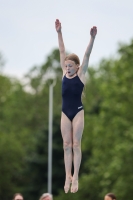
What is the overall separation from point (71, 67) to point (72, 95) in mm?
498

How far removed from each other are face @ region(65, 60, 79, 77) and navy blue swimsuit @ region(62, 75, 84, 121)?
10 centimetres

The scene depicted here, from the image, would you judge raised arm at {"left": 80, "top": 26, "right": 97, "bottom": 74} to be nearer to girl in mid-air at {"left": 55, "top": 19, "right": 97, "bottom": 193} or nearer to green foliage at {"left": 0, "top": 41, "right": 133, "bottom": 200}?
girl in mid-air at {"left": 55, "top": 19, "right": 97, "bottom": 193}

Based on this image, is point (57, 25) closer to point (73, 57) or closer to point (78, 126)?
point (73, 57)

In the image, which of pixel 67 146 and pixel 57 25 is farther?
pixel 57 25

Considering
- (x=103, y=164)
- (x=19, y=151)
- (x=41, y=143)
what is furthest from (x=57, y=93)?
(x=103, y=164)

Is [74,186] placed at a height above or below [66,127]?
below

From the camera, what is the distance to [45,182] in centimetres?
6919

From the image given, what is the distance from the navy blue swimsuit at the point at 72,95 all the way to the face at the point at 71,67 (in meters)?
0.10

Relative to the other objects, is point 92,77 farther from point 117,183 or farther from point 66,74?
point 66,74

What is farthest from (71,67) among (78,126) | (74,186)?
(74,186)

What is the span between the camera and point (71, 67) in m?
14.6

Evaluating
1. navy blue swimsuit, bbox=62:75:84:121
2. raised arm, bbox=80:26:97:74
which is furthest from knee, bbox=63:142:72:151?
raised arm, bbox=80:26:97:74

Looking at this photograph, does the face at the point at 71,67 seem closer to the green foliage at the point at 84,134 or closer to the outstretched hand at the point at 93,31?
the outstretched hand at the point at 93,31

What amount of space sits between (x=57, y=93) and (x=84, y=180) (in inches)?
1019
